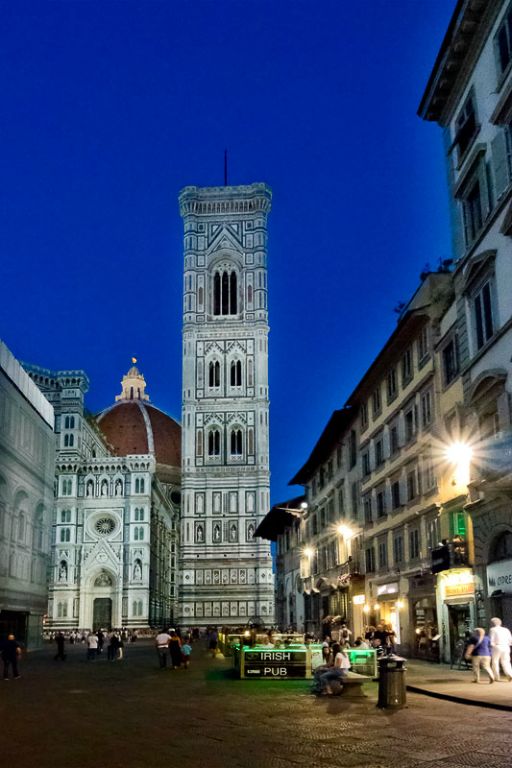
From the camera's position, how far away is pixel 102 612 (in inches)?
3939

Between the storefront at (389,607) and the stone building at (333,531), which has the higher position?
the stone building at (333,531)

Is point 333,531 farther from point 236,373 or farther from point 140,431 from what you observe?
point 140,431

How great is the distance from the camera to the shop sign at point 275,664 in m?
25.4

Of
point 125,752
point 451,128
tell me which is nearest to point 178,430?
point 451,128

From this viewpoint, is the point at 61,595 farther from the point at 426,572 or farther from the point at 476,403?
the point at 476,403

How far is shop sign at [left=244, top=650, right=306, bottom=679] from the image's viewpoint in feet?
83.4

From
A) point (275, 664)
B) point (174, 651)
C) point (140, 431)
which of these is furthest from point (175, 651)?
point (140, 431)

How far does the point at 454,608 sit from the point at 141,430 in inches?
5115

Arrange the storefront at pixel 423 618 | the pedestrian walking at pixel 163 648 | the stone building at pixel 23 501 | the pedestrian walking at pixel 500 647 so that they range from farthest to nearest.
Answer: the stone building at pixel 23 501
the pedestrian walking at pixel 163 648
the storefront at pixel 423 618
the pedestrian walking at pixel 500 647

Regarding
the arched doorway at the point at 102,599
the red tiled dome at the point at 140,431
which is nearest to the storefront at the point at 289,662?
the arched doorway at the point at 102,599

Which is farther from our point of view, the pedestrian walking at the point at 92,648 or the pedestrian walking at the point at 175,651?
the pedestrian walking at the point at 92,648

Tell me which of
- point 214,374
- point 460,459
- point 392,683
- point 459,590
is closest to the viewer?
point 392,683

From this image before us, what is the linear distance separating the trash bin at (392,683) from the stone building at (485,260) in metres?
5.56

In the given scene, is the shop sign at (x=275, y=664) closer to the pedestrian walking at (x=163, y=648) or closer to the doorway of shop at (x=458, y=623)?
the doorway of shop at (x=458, y=623)
